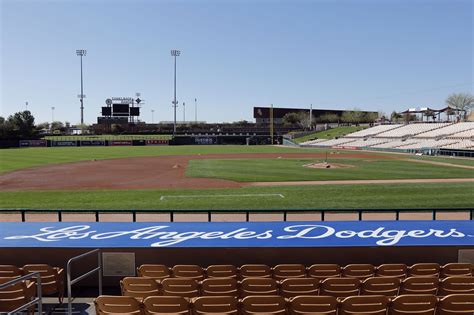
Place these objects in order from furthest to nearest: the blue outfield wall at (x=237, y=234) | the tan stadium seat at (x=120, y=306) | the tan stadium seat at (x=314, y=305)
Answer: the blue outfield wall at (x=237, y=234)
the tan stadium seat at (x=120, y=306)
the tan stadium seat at (x=314, y=305)

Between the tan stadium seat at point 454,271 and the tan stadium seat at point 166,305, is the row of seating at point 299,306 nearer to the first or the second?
the tan stadium seat at point 166,305

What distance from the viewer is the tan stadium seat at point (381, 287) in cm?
721

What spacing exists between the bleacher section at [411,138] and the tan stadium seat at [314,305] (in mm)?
60336

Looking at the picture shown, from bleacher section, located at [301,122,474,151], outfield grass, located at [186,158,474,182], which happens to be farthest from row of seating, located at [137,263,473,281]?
Result: bleacher section, located at [301,122,474,151]

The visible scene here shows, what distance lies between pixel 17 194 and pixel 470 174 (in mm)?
36048

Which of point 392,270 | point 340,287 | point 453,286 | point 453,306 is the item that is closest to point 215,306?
point 340,287

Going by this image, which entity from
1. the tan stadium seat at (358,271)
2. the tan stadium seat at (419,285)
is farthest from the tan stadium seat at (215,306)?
the tan stadium seat at (419,285)

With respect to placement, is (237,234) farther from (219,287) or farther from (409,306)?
(409,306)

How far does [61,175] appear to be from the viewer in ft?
124

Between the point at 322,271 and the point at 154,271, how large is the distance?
3.47 m

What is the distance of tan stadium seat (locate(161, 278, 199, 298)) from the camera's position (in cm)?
714

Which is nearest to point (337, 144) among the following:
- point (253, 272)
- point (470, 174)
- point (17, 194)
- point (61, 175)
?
point (470, 174)

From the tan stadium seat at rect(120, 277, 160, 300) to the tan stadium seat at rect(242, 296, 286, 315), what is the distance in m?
1.86

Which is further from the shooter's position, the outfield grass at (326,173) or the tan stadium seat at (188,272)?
the outfield grass at (326,173)
